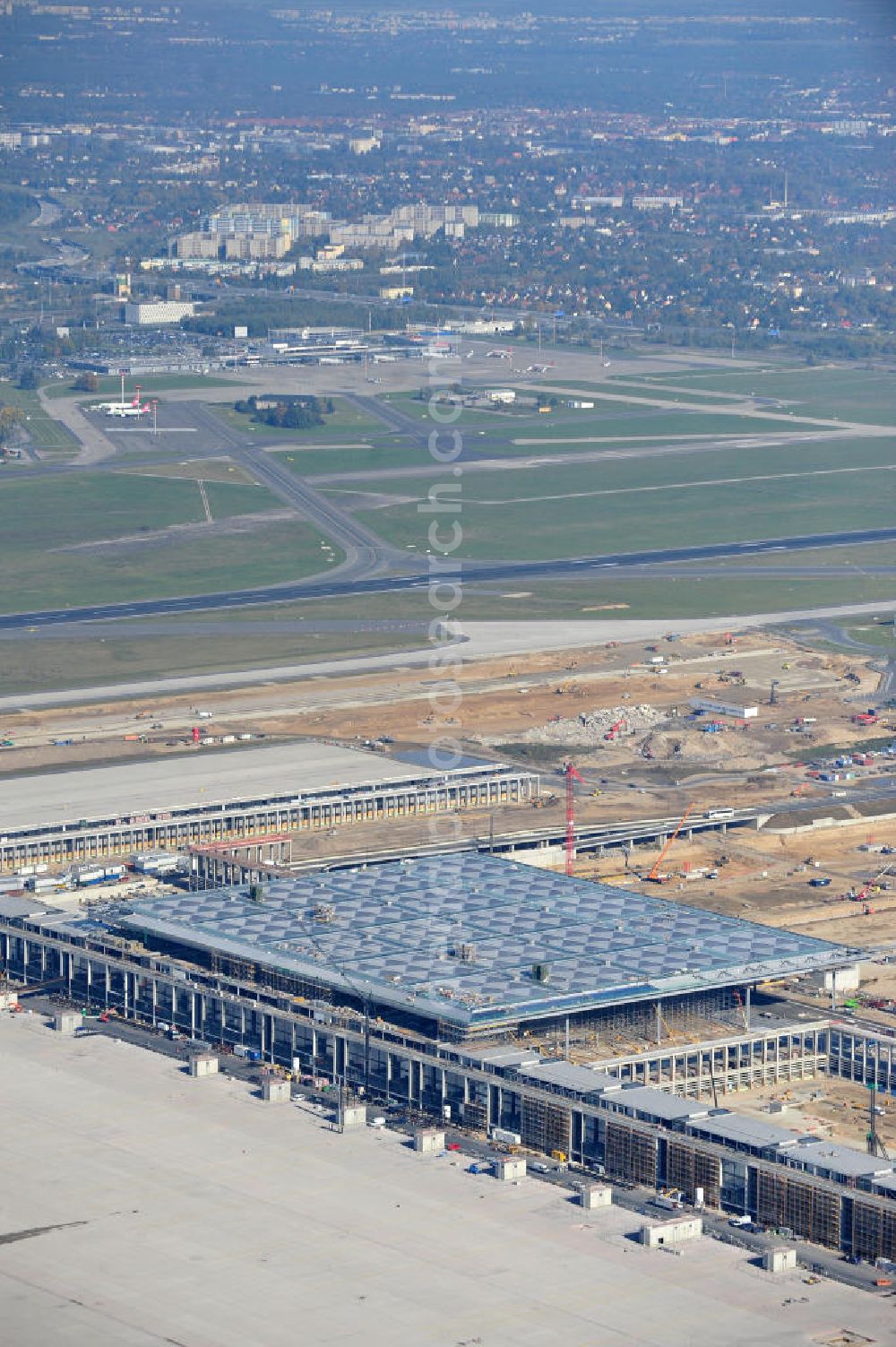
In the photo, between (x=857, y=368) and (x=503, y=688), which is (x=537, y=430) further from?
(x=503, y=688)

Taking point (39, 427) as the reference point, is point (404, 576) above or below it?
below

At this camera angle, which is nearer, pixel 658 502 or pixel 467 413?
pixel 658 502

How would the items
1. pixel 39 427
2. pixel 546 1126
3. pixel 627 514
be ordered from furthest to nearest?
pixel 39 427 → pixel 627 514 → pixel 546 1126

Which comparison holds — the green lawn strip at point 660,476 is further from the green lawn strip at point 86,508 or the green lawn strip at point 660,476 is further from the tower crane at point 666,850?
the tower crane at point 666,850

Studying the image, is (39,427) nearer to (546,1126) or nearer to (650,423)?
(650,423)

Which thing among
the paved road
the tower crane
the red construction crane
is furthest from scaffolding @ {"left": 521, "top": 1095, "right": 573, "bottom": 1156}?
the paved road

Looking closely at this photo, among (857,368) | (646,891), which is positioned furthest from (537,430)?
(646,891)

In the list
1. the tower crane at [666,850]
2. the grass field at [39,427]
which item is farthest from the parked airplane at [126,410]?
the tower crane at [666,850]

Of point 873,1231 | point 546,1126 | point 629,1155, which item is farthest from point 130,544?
point 873,1231
